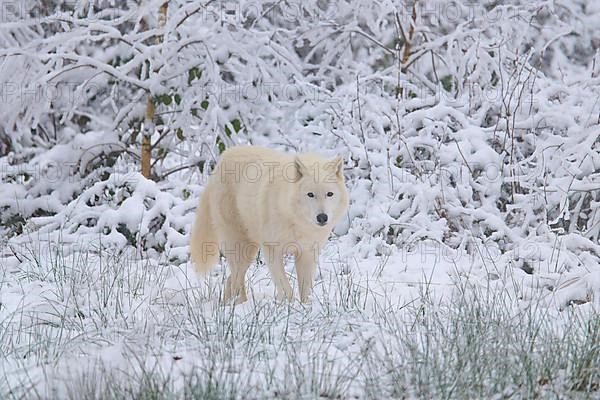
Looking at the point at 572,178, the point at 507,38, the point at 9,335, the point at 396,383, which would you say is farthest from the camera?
the point at 507,38

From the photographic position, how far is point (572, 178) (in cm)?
684

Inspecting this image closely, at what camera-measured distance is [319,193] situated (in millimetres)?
5461

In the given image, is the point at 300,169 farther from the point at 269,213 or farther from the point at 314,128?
the point at 314,128

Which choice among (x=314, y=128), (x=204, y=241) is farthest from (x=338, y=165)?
(x=314, y=128)

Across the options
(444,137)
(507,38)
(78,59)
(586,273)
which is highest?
(507,38)

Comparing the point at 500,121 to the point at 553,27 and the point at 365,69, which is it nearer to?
the point at 365,69

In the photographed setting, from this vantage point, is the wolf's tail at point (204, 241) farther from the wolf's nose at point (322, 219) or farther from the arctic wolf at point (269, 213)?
the wolf's nose at point (322, 219)

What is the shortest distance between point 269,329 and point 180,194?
4.27 metres

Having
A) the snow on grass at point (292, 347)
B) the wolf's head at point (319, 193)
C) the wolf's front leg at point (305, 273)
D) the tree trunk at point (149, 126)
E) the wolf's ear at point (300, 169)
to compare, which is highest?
the tree trunk at point (149, 126)

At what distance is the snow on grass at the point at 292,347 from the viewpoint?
364cm

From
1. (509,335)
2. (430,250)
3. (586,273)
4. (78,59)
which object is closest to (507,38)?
(430,250)

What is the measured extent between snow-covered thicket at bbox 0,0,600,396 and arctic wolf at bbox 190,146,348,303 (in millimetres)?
998

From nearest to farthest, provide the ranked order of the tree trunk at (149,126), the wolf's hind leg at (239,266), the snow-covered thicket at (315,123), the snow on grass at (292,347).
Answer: the snow on grass at (292,347) < the wolf's hind leg at (239,266) < the snow-covered thicket at (315,123) < the tree trunk at (149,126)

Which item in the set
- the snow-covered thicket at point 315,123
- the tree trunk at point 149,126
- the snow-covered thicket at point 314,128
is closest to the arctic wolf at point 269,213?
the snow-covered thicket at point 314,128
